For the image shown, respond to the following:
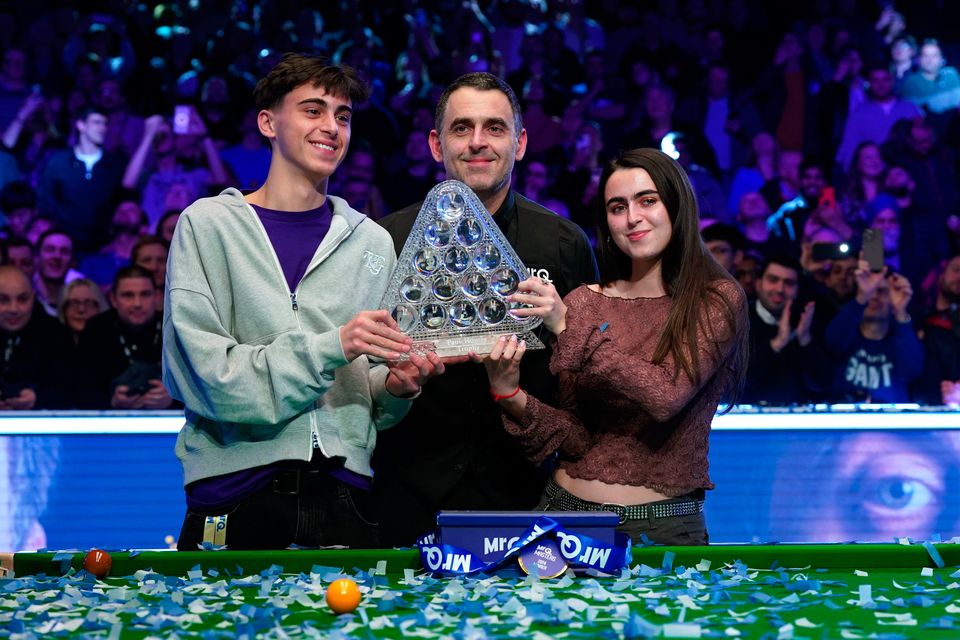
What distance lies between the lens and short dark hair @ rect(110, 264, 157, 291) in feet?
16.9

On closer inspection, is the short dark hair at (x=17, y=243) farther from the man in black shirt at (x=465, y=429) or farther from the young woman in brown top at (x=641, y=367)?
the young woman in brown top at (x=641, y=367)

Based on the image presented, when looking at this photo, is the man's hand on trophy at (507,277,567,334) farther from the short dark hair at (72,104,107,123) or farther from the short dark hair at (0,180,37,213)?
the short dark hair at (72,104,107,123)

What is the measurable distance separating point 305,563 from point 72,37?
16.8ft

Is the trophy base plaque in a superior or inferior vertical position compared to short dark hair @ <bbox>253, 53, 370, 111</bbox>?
inferior

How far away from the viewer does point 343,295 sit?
2281mm

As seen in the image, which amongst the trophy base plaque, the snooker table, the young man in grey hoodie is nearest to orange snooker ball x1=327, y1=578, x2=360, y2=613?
the snooker table

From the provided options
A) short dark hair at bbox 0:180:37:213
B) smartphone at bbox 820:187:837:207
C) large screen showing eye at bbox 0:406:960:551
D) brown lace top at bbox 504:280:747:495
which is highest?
smartphone at bbox 820:187:837:207

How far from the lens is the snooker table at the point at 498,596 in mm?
1448

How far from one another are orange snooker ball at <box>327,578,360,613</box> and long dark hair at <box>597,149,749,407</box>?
3.00 feet

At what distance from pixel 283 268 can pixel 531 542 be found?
86cm

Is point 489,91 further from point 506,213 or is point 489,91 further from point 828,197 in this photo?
point 828,197

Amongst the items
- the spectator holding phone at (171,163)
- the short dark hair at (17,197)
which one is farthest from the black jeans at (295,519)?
the short dark hair at (17,197)

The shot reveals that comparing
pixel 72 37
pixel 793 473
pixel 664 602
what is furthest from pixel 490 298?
pixel 72 37

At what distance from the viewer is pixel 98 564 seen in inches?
70.9
